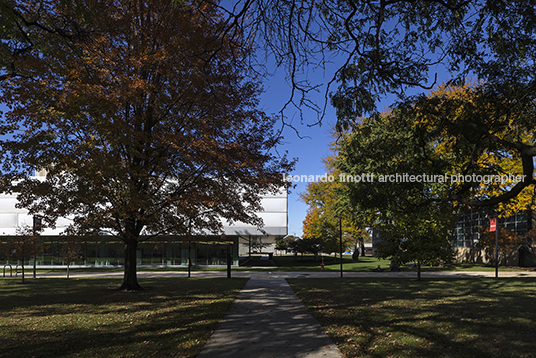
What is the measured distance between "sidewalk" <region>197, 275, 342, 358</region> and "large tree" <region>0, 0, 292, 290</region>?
200 inches

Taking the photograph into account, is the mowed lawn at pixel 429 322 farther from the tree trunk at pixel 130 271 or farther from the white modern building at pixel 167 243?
the white modern building at pixel 167 243

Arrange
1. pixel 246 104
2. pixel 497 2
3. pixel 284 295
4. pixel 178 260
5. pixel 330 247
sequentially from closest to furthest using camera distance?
pixel 497 2, pixel 284 295, pixel 246 104, pixel 178 260, pixel 330 247

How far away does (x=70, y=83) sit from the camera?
12.1 meters

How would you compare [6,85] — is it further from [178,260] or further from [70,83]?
[178,260]

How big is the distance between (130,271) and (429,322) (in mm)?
12403

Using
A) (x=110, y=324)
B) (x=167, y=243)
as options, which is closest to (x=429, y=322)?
(x=110, y=324)

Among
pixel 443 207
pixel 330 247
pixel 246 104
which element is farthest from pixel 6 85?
pixel 330 247

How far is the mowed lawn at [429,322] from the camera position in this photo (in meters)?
Answer: 6.40

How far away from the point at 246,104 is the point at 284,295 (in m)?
8.37

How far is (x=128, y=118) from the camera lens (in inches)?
587

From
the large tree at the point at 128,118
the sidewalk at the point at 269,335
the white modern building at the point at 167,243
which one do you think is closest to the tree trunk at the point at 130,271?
the large tree at the point at 128,118

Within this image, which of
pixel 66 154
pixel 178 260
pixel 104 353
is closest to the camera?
pixel 104 353

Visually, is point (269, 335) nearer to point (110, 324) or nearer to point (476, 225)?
point (110, 324)

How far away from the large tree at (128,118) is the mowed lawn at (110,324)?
2.97 metres
